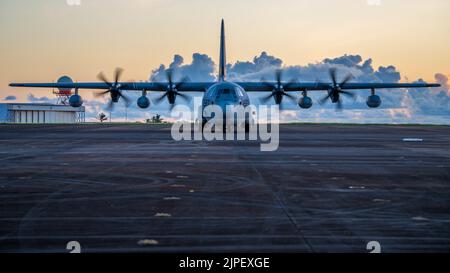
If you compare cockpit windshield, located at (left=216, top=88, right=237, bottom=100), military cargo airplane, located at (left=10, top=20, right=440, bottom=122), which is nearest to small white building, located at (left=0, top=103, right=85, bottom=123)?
military cargo airplane, located at (left=10, top=20, right=440, bottom=122)

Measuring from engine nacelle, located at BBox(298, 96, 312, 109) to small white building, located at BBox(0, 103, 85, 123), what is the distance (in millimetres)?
90994

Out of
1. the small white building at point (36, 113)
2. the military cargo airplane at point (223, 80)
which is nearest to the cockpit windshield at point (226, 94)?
the military cargo airplane at point (223, 80)

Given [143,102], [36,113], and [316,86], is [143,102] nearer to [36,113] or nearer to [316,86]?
[316,86]

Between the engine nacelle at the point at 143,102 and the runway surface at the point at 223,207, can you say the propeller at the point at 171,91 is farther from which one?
the runway surface at the point at 223,207

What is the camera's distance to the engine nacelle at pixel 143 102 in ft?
184

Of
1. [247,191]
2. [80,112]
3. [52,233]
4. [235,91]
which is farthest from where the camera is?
[80,112]

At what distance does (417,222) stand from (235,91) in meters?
32.3

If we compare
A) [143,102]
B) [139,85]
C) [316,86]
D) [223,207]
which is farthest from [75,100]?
[223,207]

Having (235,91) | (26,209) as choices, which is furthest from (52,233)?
(235,91)

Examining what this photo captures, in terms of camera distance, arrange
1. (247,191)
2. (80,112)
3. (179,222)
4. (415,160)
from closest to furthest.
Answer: (179,222) → (247,191) → (415,160) → (80,112)

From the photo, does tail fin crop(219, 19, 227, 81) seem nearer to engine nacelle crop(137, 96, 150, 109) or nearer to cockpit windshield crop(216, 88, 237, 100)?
engine nacelle crop(137, 96, 150, 109)

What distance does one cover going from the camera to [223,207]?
9.95 metres
